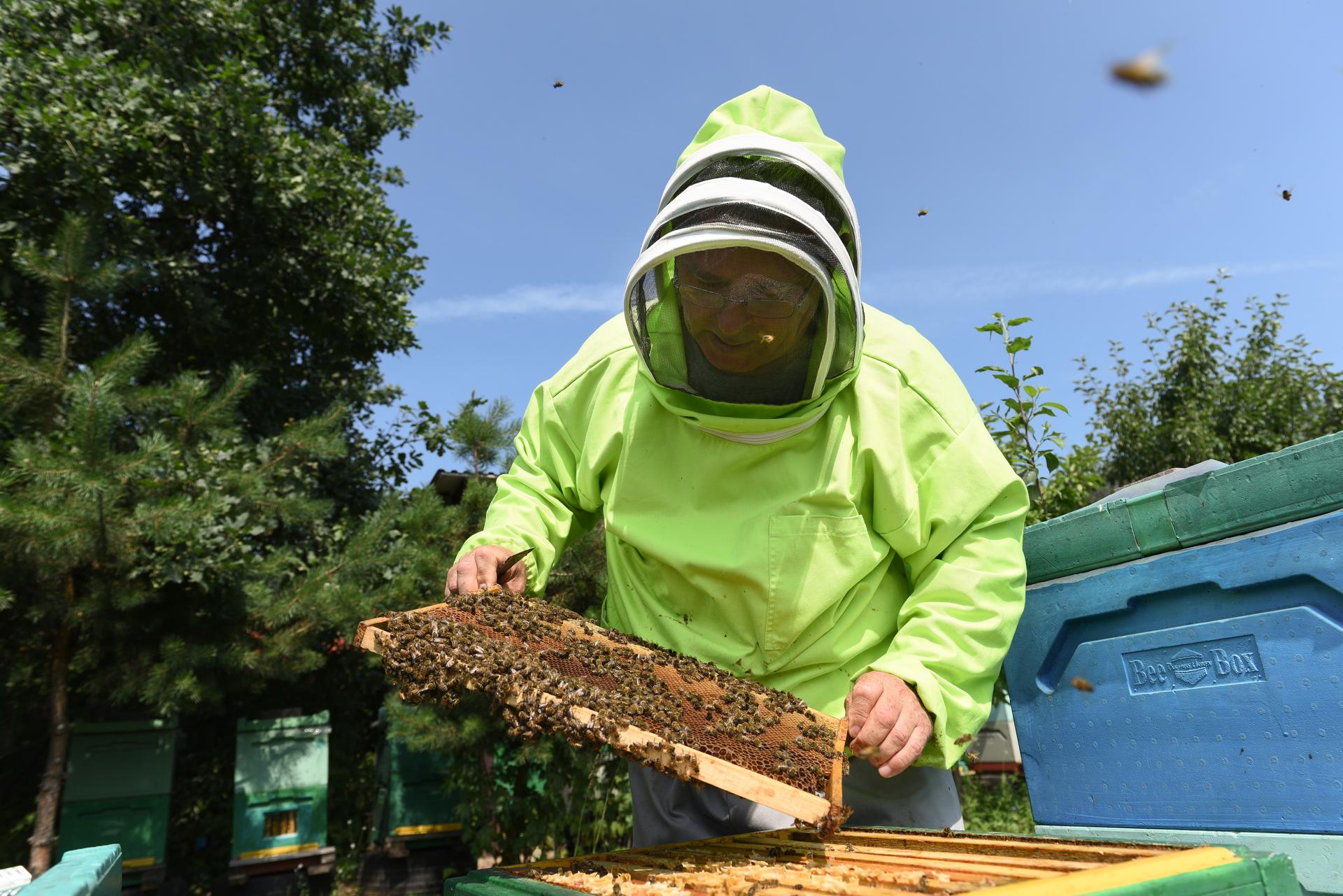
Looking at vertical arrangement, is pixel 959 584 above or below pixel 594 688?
A: above

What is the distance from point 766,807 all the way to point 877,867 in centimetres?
74

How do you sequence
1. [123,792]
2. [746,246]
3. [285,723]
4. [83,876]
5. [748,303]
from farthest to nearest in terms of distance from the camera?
[285,723]
[123,792]
[748,303]
[746,246]
[83,876]

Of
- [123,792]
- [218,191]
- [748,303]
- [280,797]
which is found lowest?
[280,797]

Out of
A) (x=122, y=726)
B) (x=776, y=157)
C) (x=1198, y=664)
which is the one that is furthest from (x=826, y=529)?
(x=122, y=726)

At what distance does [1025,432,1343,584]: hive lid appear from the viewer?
168 cm

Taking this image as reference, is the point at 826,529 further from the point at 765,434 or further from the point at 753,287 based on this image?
the point at 753,287

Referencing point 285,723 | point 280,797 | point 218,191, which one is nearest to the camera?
point 280,797

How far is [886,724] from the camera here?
1.80 metres

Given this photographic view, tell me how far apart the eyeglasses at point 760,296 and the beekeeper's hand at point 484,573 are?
2.97 ft

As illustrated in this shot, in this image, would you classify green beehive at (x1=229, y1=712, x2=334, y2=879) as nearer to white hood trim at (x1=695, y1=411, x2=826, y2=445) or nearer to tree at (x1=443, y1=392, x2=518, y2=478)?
tree at (x1=443, y1=392, x2=518, y2=478)

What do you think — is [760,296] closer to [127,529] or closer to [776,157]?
[776,157]

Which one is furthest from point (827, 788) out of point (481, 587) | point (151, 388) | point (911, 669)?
point (151, 388)

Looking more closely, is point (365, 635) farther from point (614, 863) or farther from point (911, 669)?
point (911, 669)

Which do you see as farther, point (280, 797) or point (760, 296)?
point (280, 797)
